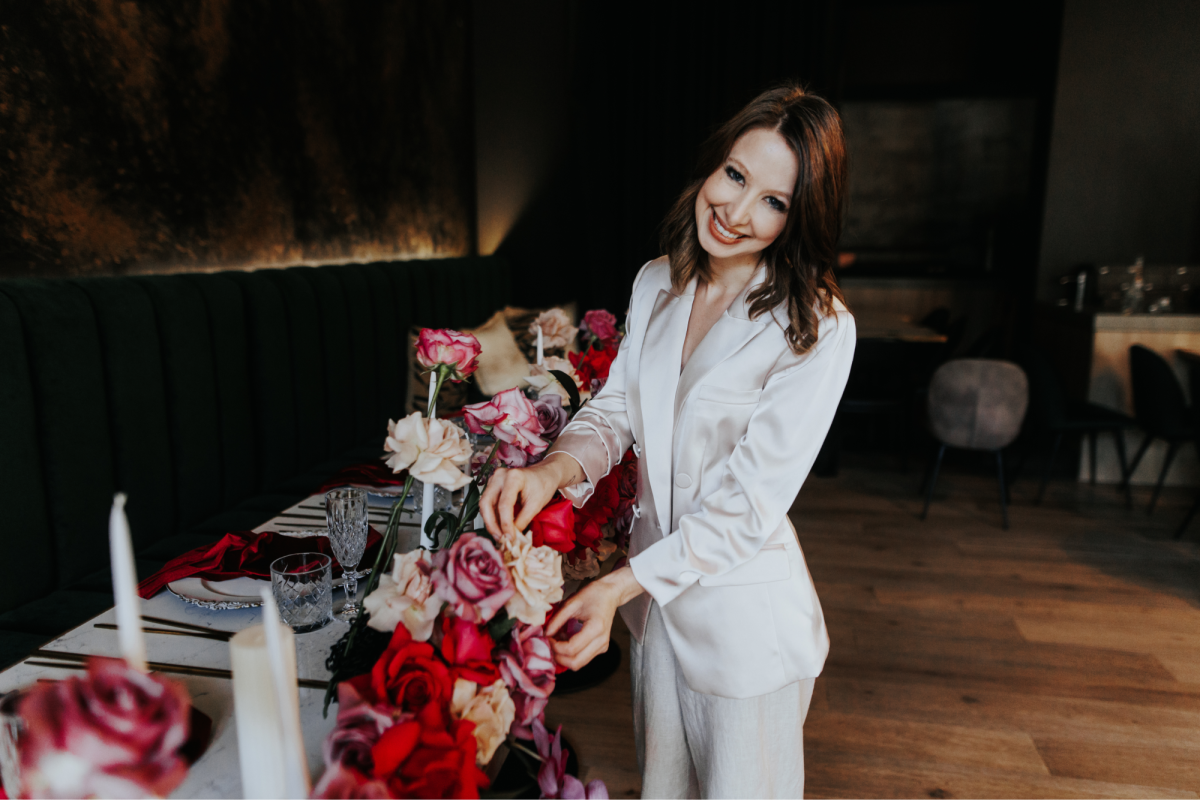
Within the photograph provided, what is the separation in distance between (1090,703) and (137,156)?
351 centimetres

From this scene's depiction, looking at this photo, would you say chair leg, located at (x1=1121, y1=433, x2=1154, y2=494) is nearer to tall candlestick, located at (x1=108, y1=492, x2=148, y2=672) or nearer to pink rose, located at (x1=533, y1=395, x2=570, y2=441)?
pink rose, located at (x1=533, y1=395, x2=570, y2=441)

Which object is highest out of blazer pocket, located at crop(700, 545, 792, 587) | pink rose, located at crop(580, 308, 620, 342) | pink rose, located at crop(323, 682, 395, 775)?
pink rose, located at crop(580, 308, 620, 342)

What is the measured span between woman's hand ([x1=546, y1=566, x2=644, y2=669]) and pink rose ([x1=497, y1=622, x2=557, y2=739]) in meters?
0.10

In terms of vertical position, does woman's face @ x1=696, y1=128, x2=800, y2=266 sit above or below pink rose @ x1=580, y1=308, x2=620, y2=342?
→ above

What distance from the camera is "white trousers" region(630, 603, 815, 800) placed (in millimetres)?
1083

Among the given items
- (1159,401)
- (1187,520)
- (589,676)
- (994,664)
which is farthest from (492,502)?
(1159,401)

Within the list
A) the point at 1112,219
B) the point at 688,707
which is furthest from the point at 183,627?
the point at 1112,219

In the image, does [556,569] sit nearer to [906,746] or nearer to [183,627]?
[183,627]

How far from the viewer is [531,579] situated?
677mm

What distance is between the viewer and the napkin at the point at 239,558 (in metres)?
1.17

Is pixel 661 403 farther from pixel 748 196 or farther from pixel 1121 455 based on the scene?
pixel 1121 455

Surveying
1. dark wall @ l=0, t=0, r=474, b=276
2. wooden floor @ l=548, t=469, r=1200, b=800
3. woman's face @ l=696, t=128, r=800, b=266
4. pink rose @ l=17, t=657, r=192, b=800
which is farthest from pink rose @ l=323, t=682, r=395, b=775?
dark wall @ l=0, t=0, r=474, b=276

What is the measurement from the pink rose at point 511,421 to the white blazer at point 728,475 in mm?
135

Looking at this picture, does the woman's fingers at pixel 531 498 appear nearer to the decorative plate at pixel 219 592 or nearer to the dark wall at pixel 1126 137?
the decorative plate at pixel 219 592
